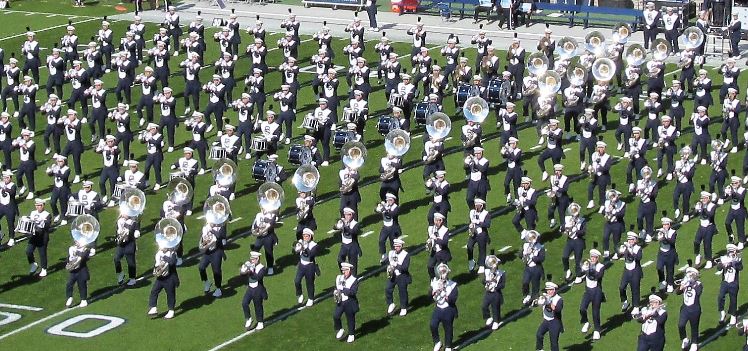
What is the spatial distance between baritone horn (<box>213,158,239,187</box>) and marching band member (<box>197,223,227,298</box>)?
3.75m

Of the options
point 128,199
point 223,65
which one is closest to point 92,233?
point 128,199

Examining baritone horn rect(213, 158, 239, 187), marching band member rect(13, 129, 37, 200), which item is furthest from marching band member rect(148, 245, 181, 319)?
marching band member rect(13, 129, 37, 200)

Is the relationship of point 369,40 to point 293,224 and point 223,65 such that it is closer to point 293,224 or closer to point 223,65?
point 223,65

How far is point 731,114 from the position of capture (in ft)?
159

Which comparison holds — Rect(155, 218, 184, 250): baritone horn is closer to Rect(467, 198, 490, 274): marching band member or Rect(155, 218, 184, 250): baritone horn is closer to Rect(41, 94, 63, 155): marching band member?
Rect(467, 198, 490, 274): marching band member

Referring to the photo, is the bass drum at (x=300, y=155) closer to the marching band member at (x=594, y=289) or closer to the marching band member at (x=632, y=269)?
the marching band member at (x=632, y=269)

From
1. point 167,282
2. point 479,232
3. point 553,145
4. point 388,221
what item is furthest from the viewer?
point 553,145

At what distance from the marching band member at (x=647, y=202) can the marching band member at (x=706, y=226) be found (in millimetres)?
1333

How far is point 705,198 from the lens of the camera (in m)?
41.0

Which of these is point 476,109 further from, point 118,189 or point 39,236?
point 39,236

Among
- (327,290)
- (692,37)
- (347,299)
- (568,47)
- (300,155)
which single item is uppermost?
(692,37)

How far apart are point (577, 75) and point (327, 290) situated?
1223cm

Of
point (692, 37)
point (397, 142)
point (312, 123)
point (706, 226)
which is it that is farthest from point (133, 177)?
point (692, 37)

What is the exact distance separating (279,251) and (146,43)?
21449 millimetres
